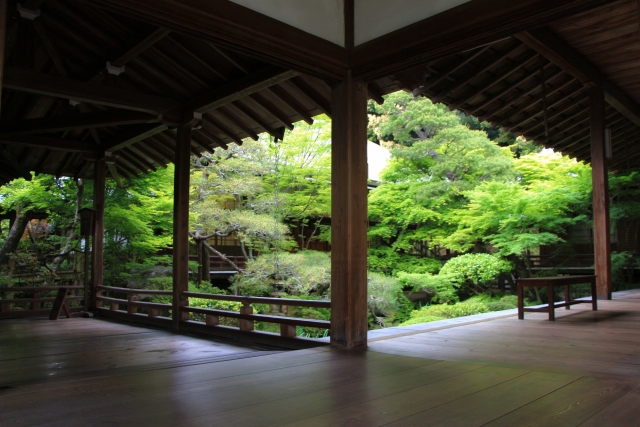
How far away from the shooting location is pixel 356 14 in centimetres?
377

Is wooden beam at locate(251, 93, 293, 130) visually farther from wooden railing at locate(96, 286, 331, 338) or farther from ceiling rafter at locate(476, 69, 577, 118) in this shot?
ceiling rafter at locate(476, 69, 577, 118)

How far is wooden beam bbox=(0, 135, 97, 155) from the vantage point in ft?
21.1

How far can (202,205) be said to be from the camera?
10617mm

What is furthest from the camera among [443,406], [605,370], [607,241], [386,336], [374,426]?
[607,241]

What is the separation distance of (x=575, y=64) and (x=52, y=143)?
7.28 meters

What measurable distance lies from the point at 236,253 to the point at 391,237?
4.63m

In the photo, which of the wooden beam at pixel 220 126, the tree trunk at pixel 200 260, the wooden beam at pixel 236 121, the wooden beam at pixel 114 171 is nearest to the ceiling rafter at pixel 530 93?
the wooden beam at pixel 236 121

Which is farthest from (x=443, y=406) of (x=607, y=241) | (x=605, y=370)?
(x=607, y=241)

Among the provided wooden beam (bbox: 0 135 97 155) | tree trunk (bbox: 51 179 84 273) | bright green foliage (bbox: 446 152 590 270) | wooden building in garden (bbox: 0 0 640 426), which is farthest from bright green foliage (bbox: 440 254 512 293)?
tree trunk (bbox: 51 179 84 273)

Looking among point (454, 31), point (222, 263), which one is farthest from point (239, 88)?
point (222, 263)

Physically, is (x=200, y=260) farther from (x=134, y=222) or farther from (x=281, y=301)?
(x=281, y=301)

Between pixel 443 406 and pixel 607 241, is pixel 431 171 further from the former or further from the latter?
pixel 443 406

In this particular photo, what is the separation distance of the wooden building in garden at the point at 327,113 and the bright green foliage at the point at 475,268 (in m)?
3.78

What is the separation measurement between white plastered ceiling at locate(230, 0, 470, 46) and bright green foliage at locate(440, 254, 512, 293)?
843 centimetres
